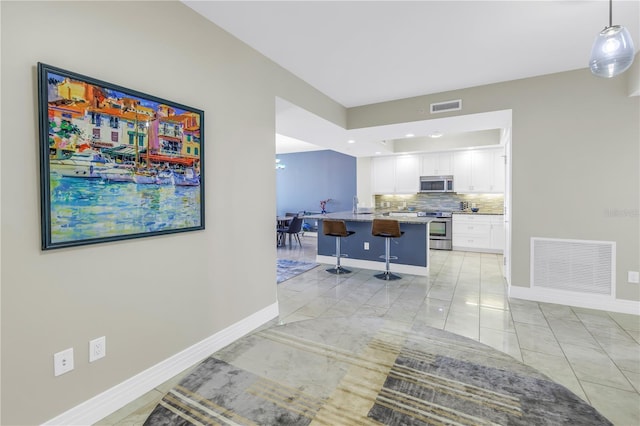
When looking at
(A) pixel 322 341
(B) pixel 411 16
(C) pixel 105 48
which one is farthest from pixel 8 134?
(B) pixel 411 16

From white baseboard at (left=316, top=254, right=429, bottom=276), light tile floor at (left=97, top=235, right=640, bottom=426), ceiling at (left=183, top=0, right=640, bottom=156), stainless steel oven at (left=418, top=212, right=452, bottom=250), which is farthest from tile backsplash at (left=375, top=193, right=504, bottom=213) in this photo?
ceiling at (left=183, top=0, right=640, bottom=156)

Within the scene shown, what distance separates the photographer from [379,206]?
8.66 m

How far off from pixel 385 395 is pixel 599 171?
411 centimetres

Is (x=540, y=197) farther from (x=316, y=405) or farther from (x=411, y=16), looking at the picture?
(x=316, y=405)

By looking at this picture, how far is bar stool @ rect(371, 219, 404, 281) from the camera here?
4.54 metres

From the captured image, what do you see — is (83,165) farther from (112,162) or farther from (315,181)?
(315,181)

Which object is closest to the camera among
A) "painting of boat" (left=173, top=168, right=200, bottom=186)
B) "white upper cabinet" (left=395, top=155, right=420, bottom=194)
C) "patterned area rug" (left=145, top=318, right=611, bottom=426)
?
"patterned area rug" (left=145, top=318, right=611, bottom=426)

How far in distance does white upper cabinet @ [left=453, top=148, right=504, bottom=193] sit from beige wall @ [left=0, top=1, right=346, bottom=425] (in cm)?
563

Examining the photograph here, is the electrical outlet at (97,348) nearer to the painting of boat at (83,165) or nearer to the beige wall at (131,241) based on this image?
the beige wall at (131,241)

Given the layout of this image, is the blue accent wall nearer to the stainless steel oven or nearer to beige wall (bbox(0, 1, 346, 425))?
the stainless steel oven

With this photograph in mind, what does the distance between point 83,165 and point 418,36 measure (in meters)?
2.79

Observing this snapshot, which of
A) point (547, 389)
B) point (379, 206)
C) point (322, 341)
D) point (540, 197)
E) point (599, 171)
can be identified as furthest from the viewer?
point (379, 206)

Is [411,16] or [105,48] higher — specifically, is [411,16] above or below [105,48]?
above

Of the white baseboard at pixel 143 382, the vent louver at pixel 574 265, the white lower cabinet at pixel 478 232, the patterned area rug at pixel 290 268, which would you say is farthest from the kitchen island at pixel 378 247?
the white baseboard at pixel 143 382
